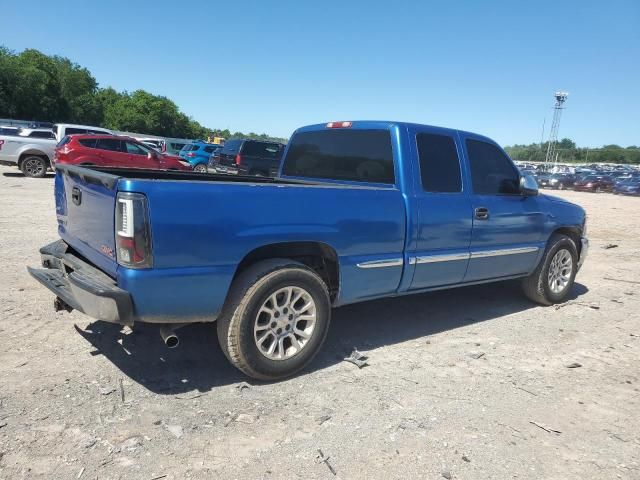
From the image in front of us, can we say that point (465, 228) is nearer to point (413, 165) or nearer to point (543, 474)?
point (413, 165)

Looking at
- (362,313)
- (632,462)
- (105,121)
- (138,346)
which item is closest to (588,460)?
(632,462)

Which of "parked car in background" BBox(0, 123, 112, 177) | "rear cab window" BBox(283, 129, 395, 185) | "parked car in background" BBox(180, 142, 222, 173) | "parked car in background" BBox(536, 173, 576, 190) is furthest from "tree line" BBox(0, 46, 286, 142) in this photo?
"rear cab window" BBox(283, 129, 395, 185)

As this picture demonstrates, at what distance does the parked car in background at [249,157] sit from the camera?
1948 centimetres

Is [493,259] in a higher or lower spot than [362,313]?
higher

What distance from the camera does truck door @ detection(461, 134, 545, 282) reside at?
4.78m

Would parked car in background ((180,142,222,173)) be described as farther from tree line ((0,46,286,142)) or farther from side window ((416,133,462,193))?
side window ((416,133,462,193))

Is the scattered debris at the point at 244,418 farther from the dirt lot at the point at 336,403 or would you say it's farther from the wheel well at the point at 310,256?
the wheel well at the point at 310,256

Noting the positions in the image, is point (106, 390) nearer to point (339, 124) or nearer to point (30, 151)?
point (339, 124)

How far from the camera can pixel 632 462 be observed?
2.85 meters

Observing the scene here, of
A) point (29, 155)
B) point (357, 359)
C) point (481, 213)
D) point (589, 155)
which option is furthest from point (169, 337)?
point (589, 155)

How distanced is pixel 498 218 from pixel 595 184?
38775 millimetres

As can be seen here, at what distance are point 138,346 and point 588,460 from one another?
3.29 m

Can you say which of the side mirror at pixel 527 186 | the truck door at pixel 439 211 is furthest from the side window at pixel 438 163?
the side mirror at pixel 527 186

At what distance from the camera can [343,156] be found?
4.77 m
